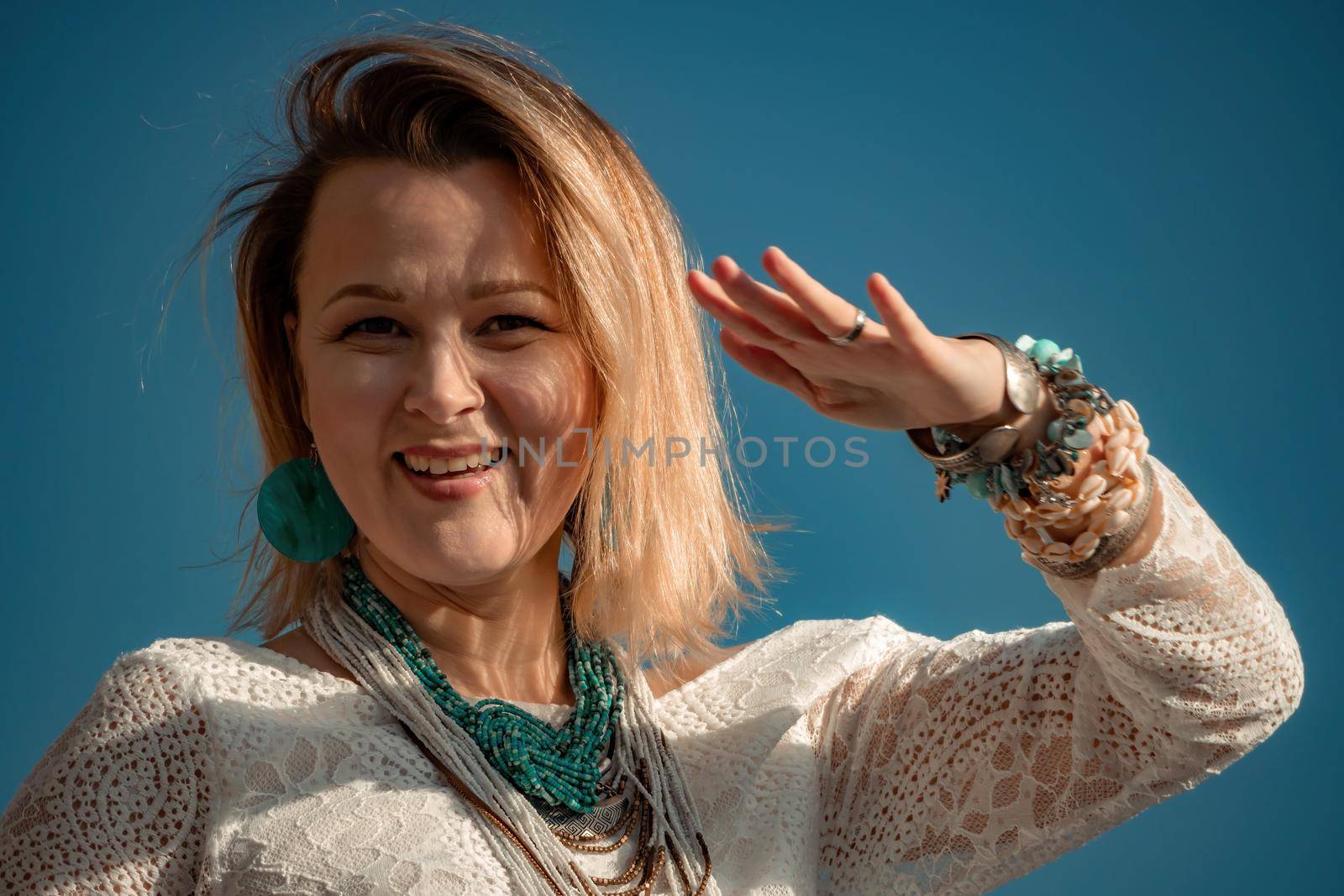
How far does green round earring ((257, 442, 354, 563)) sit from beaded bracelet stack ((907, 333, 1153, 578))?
0.80m

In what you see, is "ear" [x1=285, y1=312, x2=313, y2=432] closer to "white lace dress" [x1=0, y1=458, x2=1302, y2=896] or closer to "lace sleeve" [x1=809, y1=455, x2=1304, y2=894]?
"white lace dress" [x1=0, y1=458, x2=1302, y2=896]

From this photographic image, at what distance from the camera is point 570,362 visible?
1.69 meters

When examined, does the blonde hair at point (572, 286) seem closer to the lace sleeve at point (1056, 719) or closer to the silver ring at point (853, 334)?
the lace sleeve at point (1056, 719)

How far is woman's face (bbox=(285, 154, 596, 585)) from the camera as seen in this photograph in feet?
5.29

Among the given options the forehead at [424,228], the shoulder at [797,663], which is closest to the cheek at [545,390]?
the forehead at [424,228]

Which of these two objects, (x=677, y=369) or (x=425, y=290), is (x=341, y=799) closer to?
(x=425, y=290)

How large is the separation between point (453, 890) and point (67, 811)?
A: 1.43 feet

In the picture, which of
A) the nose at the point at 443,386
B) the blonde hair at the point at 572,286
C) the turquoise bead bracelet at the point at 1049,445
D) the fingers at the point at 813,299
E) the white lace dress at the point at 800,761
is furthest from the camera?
the blonde hair at the point at 572,286

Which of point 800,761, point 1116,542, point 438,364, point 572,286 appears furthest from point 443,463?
point 1116,542

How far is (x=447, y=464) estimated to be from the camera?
5.32ft

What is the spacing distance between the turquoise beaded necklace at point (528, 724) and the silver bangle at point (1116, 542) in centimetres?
64

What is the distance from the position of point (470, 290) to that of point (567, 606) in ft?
1.76

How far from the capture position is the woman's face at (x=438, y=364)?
1.61 metres

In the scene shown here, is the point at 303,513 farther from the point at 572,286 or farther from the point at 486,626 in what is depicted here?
the point at 572,286
